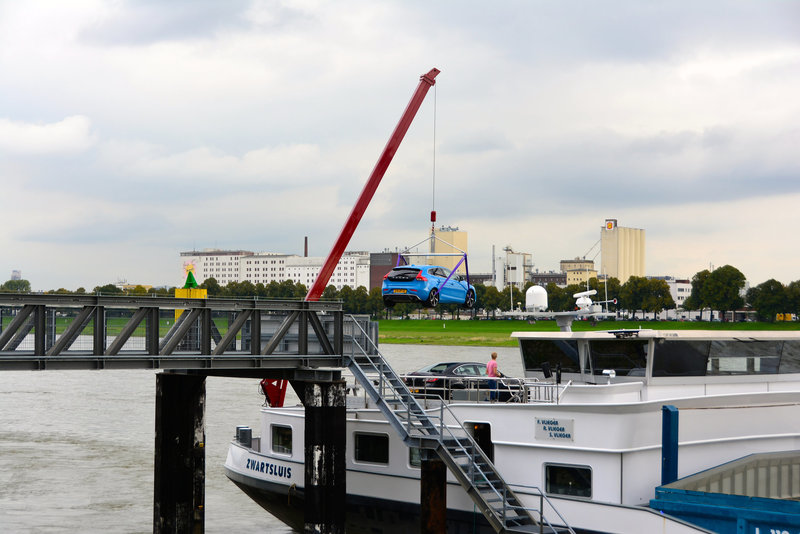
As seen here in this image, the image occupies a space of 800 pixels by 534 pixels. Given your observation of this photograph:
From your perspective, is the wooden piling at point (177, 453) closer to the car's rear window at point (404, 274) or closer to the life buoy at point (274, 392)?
the life buoy at point (274, 392)

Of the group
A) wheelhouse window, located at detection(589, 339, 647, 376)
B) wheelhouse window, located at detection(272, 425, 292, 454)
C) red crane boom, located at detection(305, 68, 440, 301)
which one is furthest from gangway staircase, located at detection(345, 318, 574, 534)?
red crane boom, located at detection(305, 68, 440, 301)

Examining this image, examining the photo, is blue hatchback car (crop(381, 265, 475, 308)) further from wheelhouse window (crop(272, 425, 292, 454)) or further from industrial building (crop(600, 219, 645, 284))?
industrial building (crop(600, 219, 645, 284))

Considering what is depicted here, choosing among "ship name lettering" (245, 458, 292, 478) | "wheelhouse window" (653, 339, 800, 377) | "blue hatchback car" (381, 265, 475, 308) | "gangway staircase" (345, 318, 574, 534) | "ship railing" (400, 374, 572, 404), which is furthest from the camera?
"blue hatchback car" (381, 265, 475, 308)

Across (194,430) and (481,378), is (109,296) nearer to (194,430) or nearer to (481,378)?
(194,430)

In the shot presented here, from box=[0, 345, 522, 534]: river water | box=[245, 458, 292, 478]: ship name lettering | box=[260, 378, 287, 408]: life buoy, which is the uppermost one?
box=[260, 378, 287, 408]: life buoy

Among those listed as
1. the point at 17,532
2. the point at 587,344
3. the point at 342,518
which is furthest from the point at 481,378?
the point at 17,532

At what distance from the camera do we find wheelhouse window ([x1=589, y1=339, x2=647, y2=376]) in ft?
78.8

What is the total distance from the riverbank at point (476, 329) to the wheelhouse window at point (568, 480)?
9076 cm

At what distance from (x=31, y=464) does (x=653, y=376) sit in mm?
29205

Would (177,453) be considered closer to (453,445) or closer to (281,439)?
(281,439)

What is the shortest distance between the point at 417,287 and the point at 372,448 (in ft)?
22.8

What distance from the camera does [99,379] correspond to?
82625mm

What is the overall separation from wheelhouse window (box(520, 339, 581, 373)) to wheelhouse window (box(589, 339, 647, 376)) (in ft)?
2.02

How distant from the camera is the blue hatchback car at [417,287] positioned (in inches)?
1253
